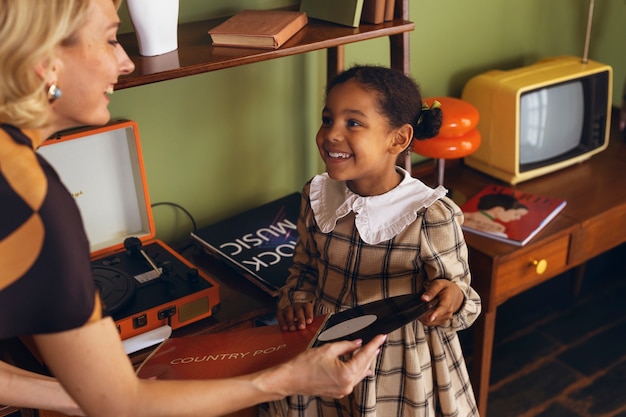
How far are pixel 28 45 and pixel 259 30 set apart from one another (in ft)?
2.19

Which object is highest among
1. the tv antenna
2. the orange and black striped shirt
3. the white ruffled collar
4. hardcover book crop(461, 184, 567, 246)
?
the orange and black striped shirt

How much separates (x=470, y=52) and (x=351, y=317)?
125 centimetres

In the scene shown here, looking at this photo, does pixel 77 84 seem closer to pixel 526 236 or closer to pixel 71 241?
pixel 71 241

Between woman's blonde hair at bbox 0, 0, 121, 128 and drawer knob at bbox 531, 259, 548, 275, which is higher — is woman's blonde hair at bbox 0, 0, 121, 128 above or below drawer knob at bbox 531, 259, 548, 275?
above

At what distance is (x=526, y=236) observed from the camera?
184cm

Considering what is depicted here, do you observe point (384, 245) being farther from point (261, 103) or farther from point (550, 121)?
point (550, 121)

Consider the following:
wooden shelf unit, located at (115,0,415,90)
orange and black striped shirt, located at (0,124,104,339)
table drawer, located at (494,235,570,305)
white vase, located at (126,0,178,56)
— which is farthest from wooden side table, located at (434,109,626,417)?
orange and black striped shirt, located at (0,124,104,339)

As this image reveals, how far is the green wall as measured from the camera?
180 centimetres

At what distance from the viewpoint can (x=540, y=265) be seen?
188 cm

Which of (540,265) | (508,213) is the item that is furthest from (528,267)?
(508,213)

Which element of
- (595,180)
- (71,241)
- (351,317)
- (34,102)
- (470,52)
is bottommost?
(595,180)

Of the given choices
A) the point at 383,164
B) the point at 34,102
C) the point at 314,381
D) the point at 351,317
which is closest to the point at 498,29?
the point at 383,164

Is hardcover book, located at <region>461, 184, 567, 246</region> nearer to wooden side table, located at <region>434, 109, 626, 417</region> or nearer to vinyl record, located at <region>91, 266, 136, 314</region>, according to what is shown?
wooden side table, located at <region>434, 109, 626, 417</region>

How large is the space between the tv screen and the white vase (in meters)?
1.05
